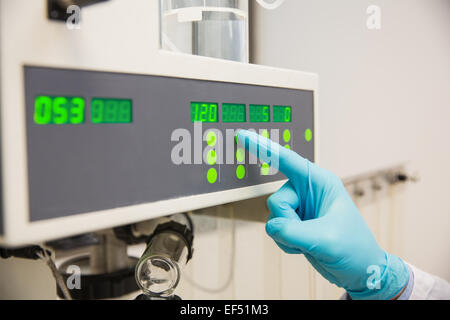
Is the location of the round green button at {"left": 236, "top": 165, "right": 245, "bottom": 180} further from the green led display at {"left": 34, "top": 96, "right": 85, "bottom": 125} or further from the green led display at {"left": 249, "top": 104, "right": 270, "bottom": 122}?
the green led display at {"left": 34, "top": 96, "right": 85, "bottom": 125}

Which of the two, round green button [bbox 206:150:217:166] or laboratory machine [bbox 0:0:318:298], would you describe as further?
round green button [bbox 206:150:217:166]

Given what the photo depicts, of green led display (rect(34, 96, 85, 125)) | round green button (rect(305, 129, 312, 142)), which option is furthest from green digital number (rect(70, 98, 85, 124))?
round green button (rect(305, 129, 312, 142))

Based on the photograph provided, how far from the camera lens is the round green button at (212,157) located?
527 mm

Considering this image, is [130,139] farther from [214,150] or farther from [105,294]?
[105,294]

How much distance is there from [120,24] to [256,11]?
56 cm

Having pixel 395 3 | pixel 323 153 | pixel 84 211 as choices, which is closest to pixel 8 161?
pixel 84 211

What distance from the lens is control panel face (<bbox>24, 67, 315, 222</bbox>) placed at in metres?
0.37

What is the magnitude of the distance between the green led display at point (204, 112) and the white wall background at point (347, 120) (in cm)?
29

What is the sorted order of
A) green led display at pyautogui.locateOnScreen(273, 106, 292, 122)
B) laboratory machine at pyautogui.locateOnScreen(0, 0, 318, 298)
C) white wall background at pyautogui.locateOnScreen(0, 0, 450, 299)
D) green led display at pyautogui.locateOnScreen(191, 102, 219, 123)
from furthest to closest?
white wall background at pyautogui.locateOnScreen(0, 0, 450, 299)
green led display at pyautogui.locateOnScreen(273, 106, 292, 122)
green led display at pyautogui.locateOnScreen(191, 102, 219, 123)
laboratory machine at pyautogui.locateOnScreen(0, 0, 318, 298)

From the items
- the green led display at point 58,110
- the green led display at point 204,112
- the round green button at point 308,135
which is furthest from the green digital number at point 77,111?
the round green button at point 308,135

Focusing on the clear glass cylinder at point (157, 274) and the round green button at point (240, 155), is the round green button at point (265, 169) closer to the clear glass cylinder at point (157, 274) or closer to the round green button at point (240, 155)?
the round green button at point (240, 155)

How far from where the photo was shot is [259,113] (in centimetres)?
60

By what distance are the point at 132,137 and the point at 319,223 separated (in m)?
0.30

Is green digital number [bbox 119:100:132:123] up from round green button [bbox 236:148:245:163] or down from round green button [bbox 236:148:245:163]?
up
